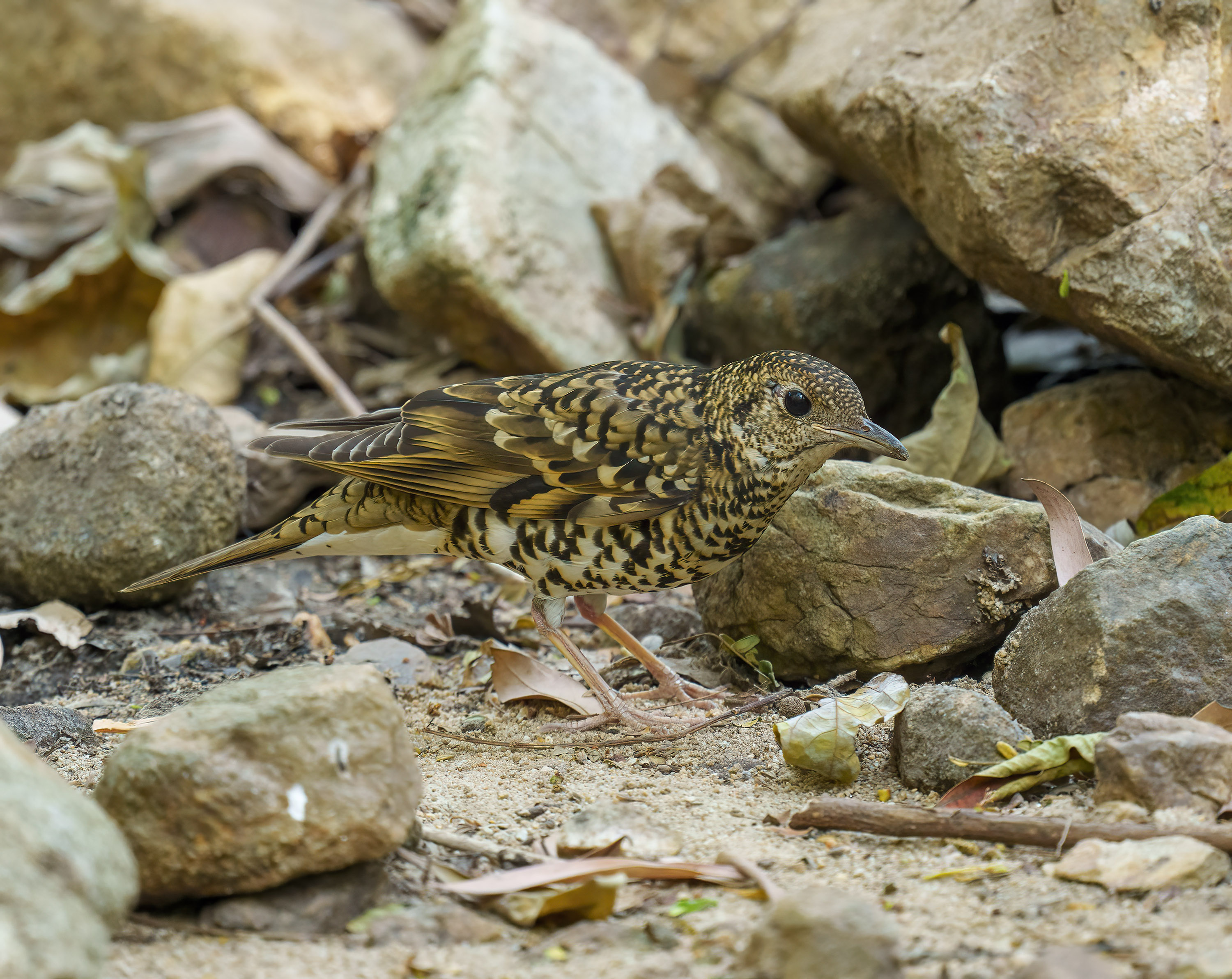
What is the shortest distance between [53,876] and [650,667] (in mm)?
2747

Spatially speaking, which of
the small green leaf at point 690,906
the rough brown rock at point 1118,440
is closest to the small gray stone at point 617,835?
the small green leaf at point 690,906

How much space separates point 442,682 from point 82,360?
4.30m

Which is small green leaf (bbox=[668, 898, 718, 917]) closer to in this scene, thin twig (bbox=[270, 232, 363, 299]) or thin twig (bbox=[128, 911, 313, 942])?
thin twig (bbox=[128, 911, 313, 942])

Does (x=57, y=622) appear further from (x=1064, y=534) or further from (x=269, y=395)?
(x=1064, y=534)

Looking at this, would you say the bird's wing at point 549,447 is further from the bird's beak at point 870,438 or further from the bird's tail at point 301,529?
the bird's beak at point 870,438

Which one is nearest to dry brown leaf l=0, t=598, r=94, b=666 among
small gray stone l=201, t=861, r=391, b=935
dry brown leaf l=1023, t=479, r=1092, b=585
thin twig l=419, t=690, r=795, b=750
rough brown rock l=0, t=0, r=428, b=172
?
thin twig l=419, t=690, r=795, b=750

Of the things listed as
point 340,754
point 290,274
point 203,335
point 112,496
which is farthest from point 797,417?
point 290,274

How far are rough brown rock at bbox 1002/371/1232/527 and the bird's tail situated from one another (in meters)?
2.86

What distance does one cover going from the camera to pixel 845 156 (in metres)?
6.35

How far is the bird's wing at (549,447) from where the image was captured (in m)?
4.16

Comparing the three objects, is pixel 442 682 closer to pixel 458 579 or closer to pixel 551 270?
pixel 458 579

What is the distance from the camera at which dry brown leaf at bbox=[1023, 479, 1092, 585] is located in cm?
398

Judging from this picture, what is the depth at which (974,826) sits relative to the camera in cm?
288

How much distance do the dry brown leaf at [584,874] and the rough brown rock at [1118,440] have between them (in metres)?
2.95
